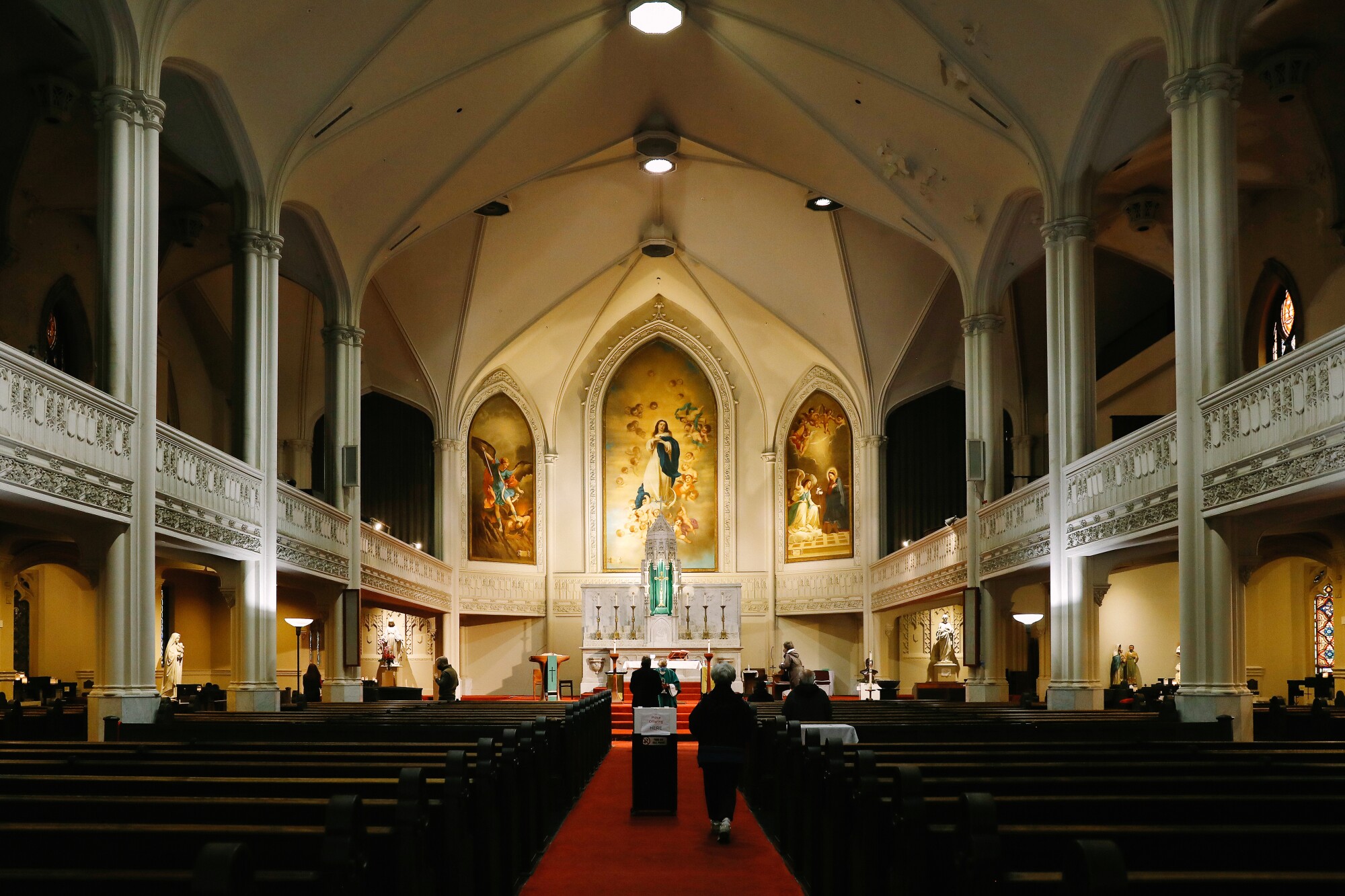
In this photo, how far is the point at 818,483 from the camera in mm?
31859

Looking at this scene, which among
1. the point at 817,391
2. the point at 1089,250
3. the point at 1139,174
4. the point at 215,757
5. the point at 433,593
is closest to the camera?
the point at 215,757

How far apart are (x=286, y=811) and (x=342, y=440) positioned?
17.0 m

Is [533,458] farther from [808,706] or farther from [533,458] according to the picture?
[808,706]

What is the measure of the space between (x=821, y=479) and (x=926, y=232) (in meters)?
11.2

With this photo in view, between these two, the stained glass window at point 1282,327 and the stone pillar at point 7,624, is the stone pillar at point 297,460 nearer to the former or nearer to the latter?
the stone pillar at point 7,624

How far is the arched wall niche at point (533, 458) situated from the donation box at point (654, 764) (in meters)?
19.8

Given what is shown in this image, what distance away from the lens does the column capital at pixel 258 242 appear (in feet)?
55.5

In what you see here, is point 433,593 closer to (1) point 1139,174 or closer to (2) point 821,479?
(2) point 821,479

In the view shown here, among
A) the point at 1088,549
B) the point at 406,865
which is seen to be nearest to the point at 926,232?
the point at 1088,549

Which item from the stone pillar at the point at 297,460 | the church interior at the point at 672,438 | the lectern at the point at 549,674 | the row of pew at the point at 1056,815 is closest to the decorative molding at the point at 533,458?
the church interior at the point at 672,438

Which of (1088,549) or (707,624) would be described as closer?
(1088,549)

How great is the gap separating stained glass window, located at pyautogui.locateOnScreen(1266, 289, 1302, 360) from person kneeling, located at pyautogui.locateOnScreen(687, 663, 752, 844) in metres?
12.9

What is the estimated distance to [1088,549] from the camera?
1595 cm

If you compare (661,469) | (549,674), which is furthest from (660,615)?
(661,469)
